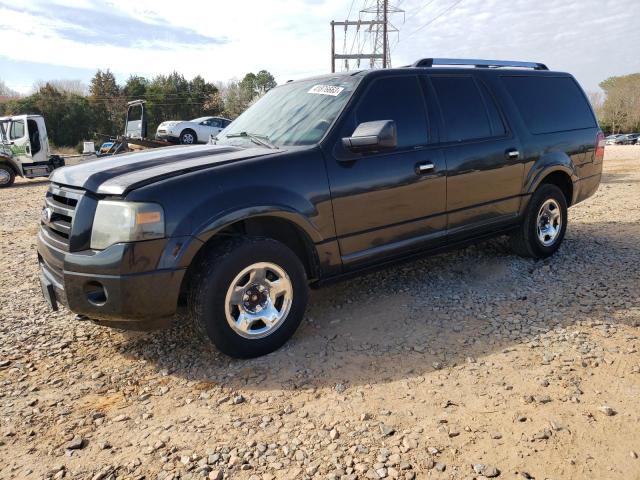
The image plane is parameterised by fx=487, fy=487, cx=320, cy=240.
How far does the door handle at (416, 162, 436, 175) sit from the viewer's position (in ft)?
12.7

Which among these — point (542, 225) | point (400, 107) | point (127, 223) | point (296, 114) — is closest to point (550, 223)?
point (542, 225)

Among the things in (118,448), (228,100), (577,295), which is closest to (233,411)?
(118,448)

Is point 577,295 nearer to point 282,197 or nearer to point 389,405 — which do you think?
point 389,405

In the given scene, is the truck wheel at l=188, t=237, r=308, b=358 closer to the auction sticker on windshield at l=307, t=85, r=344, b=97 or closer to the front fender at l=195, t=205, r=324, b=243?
the front fender at l=195, t=205, r=324, b=243

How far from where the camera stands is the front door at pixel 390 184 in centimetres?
354

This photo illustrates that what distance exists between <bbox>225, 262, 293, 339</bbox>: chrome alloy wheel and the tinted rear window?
3124 millimetres

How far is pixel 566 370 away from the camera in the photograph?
3.04 metres

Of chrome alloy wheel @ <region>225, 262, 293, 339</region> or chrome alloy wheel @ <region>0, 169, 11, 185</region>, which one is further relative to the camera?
chrome alloy wheel @ <region>0, 169, 11, 185</region>

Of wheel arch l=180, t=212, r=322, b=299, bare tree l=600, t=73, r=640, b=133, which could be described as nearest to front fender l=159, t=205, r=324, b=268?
wheel arch l=180, t=212, r=322, b=299

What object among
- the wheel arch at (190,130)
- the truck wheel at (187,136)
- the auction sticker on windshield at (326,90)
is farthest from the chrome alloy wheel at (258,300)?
the wheel arch at (190,130)

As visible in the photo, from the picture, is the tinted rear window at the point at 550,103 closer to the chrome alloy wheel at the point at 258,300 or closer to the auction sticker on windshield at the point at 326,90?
the auction sticker on windshield at the point at 326,90

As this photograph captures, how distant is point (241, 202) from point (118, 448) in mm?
1519

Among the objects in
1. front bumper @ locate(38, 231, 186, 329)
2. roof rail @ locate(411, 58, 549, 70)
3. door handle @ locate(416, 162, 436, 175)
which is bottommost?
front bumper @ locate(38, 231, 186, 329)

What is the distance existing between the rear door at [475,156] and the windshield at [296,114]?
0.95 m
